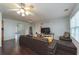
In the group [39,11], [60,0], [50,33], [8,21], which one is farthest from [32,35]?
[8,21]

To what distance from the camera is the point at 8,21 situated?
733 cm

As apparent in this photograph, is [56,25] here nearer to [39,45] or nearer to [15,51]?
[39,45]

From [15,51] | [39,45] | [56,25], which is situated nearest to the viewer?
[39,45]

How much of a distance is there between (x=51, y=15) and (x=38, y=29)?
0.86 m

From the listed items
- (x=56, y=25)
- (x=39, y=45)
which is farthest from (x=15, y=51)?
(x=56, y=25)

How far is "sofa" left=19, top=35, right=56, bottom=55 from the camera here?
2.88 m

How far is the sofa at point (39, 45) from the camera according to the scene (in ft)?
9.44

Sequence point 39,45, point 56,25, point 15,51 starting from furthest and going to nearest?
point 56,25 < point 15,51 < point 39,45

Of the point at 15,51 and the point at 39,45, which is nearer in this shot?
the point at 39,45

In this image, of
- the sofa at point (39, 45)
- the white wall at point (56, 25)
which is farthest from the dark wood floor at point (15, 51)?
the white wall at point (56, 25)

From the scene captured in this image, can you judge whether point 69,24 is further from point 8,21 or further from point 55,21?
point 8,21

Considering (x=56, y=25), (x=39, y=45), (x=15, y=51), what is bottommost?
(x=15, y=51)

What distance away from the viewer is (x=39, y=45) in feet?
12.2

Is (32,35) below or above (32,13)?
below
